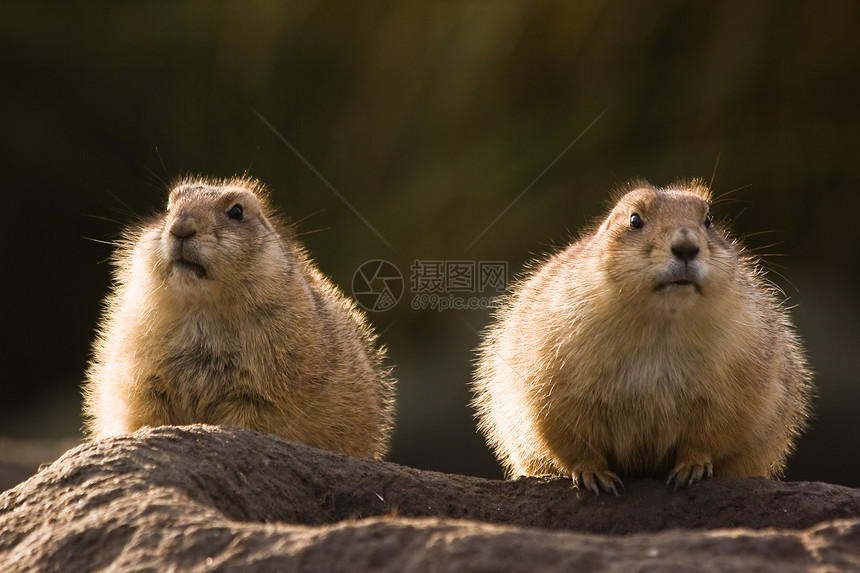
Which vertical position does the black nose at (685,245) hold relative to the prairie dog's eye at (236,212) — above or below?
below

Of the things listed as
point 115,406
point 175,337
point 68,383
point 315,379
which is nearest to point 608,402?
point 315,379

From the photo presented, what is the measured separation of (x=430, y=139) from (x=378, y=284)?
7.20 feet

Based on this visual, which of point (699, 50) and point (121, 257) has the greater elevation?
point (699, 50)

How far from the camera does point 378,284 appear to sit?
13297 mm

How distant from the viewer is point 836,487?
6391 millimetres

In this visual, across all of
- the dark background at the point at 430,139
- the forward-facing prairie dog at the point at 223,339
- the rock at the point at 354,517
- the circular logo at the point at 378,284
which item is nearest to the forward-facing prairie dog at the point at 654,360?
the rock at the point at 354,517

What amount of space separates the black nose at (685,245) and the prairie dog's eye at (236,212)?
3520mm

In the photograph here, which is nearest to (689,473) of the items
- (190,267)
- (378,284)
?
(190,267)

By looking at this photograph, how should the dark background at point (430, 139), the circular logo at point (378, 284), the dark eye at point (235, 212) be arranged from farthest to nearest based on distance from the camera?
the dark background at point (430, 139) → the circular logo at point (378, 284) → the dark eye at point (235, 212)

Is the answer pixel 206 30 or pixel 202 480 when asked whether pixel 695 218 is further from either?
pixel 206 30

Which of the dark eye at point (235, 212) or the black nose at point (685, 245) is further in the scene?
the dark eye at point (235, 212)

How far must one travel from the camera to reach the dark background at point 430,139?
43.9 ft

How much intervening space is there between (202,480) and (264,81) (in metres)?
9.72

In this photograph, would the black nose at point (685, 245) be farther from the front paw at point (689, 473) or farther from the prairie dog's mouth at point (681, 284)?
the front paw at point (689, 473)
